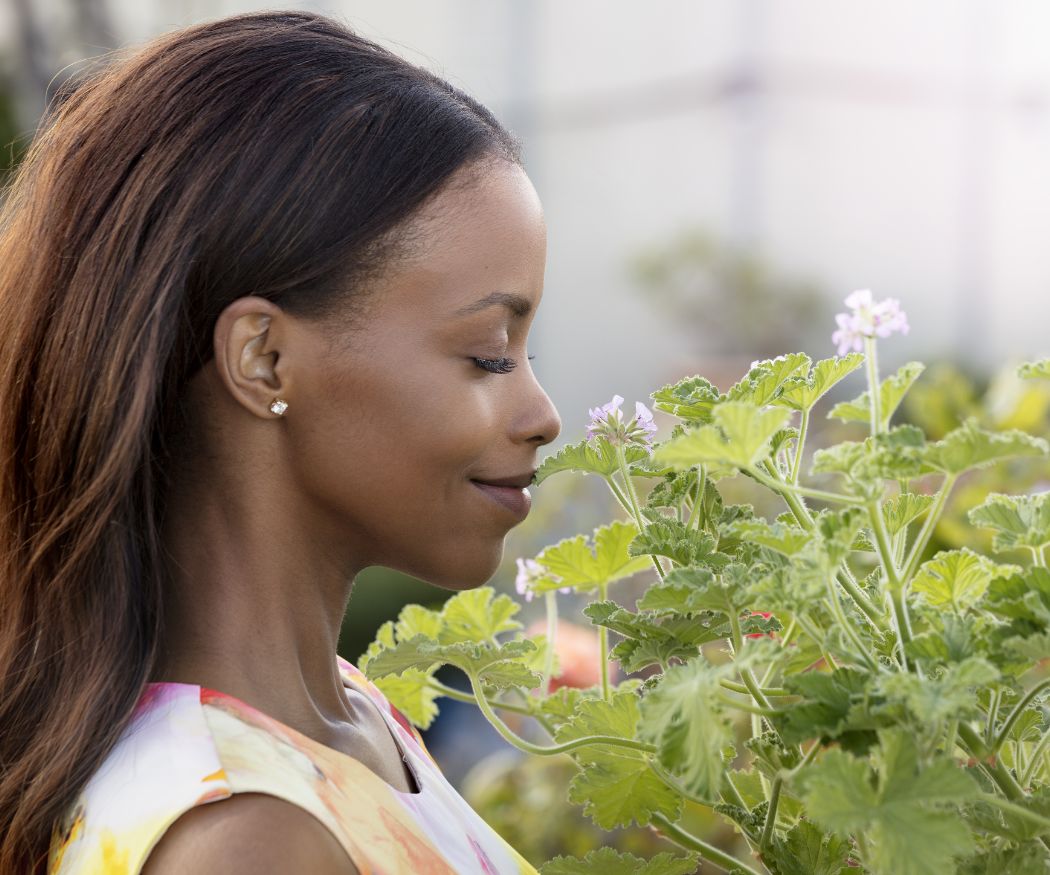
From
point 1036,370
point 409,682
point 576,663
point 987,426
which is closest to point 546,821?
point 576,663

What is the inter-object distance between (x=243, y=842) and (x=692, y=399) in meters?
0.39

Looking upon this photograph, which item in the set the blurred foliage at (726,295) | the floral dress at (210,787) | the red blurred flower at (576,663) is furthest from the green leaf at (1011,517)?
the blurred foliage at (726,295)

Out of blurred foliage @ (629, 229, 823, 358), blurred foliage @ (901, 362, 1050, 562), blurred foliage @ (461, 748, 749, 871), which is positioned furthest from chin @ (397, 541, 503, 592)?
blurred foliage @ (629, 229, 823, 358)

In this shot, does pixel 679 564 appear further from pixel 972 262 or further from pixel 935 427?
pixel 972 262

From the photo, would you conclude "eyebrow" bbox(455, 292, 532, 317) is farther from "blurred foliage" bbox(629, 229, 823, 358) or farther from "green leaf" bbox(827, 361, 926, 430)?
"blurred foliage" bbox(629, 229, 823, 358)

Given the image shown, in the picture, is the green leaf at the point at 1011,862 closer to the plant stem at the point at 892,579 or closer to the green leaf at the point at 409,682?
the plant stem at the point at 892,579

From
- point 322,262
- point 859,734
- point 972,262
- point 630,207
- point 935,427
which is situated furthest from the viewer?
point 630,207

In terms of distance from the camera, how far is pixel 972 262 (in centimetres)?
615

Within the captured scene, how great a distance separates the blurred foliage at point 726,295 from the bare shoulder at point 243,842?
547 centimetres

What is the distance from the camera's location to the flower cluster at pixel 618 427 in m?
0.90

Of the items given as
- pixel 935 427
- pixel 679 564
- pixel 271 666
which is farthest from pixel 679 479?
pixel 935 427

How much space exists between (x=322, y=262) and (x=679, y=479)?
31 centimetres

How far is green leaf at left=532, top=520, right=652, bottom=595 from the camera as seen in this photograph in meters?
0.99

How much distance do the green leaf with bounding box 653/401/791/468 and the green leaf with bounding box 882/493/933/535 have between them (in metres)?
0.17
